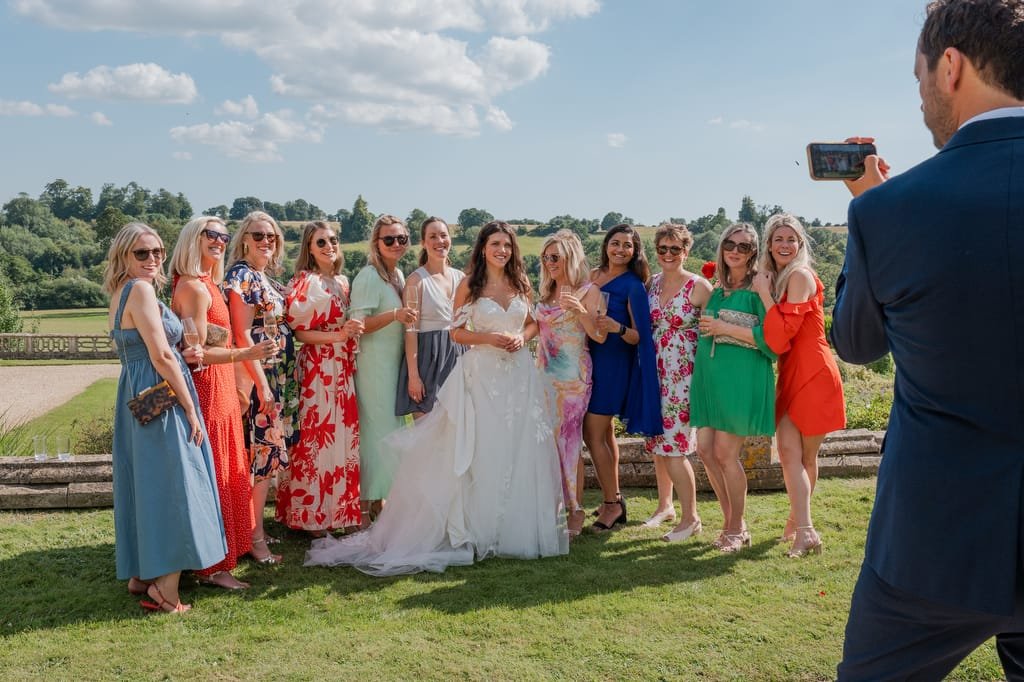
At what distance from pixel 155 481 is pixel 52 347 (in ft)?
127

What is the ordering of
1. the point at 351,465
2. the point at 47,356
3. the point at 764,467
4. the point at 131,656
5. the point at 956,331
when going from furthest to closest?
the point at 47,356 → the point at 764,467 → the point at 351,465 → the point at 131,656 → the point at 956,331

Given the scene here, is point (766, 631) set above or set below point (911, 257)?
below

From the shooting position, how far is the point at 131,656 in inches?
160

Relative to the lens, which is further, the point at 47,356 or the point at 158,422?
the point at 47,356

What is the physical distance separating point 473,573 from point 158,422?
2.09m

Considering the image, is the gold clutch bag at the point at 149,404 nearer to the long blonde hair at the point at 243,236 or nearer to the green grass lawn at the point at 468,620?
the green grass lawn at the point at 468,620

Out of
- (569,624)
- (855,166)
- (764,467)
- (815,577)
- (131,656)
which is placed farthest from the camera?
(764,467)

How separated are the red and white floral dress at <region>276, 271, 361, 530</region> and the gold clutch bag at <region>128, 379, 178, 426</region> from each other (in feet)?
4.72

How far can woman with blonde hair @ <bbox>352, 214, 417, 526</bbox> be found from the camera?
20.3 ft

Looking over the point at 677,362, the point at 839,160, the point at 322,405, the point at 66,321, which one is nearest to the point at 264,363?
the point at 322,405

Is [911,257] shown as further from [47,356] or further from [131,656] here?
[47,356]

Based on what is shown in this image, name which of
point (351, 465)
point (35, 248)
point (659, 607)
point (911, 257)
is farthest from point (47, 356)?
point (35, 248)

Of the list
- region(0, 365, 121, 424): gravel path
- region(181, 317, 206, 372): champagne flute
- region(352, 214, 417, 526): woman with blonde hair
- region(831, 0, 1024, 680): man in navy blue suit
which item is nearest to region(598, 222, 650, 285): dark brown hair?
region(352, 214, 417, 526): woman with blonde hair

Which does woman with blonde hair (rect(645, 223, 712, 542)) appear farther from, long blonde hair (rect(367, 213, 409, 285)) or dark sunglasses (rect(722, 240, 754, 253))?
long blonde hair (rect(367, 213, 409, 285))
